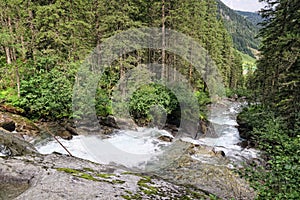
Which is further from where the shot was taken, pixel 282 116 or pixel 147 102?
pixel 147 102

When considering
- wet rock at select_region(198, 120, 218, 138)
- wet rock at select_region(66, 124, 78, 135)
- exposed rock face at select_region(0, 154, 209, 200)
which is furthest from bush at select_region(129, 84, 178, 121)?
exposed rock face at select_region(0, 154, 209, 200)

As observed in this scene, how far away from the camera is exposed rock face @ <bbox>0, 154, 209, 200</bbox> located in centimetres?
501

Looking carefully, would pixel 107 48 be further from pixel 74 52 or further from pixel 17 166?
pixel 17 166

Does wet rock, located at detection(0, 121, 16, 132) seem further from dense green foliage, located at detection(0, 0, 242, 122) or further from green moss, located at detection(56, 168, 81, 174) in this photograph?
green moss, located at detection(56, 168, 81, 174)

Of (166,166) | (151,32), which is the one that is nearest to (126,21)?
(151,32)

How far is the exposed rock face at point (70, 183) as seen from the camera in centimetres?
501

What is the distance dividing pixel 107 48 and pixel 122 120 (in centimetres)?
684

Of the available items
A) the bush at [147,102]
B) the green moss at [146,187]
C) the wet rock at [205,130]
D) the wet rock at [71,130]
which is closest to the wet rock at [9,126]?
the wet rock at [71,130]

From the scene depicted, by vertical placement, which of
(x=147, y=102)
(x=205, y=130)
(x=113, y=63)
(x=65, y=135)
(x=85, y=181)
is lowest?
(x=205, y=130)

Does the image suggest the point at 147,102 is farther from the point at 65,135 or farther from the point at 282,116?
the point at 282,116

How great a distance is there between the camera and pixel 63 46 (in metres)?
20.0

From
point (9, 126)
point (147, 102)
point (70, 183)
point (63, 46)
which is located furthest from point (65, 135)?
point (63, 46)

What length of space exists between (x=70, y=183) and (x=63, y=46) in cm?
1677

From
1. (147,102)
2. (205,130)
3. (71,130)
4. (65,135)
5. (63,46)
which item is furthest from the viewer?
(205,130)
